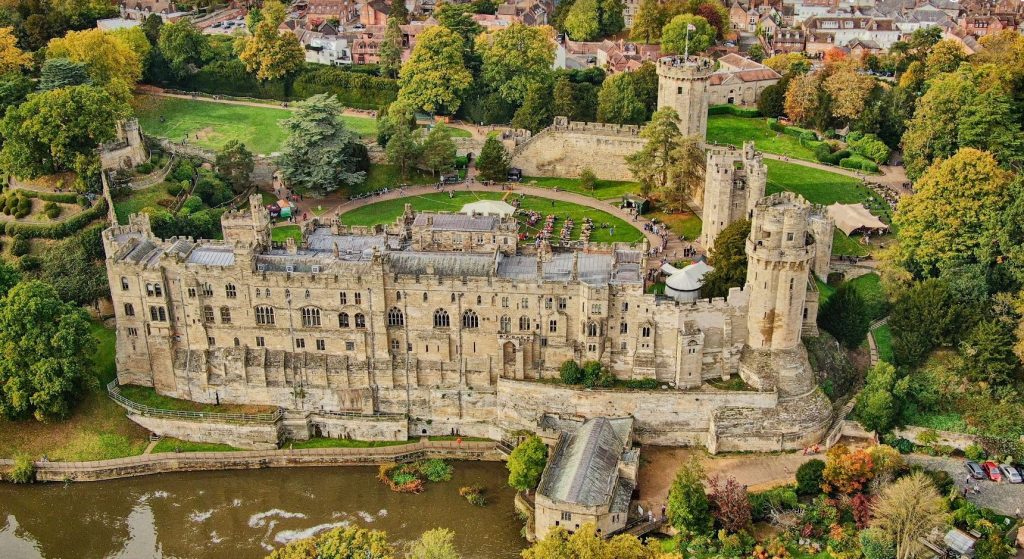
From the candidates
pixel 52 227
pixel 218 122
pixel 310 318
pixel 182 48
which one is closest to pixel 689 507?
pixel 310 318

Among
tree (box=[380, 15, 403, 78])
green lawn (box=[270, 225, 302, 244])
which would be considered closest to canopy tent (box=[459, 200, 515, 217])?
green lawn (box=[270, 225, 302, 244])

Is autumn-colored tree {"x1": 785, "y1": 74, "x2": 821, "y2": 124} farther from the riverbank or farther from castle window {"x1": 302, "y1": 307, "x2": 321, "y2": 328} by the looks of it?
castle window {"x1": 302, "y1": 307, "x2": 321, "y2": 328}

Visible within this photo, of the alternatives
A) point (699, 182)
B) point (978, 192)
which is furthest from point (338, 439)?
point (978, 192)

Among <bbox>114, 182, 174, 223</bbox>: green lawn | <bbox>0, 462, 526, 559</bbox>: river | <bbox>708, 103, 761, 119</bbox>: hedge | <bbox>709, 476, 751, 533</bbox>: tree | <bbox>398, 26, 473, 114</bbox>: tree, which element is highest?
<bbox>398, 26, 473, 114</bbox>: tree

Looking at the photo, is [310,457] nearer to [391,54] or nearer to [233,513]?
[233,513]

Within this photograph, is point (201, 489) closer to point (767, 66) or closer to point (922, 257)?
point (922, 257)

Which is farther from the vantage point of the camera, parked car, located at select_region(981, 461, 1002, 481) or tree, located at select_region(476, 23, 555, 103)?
tree, located at select_region(476, 23, 555, 103)
